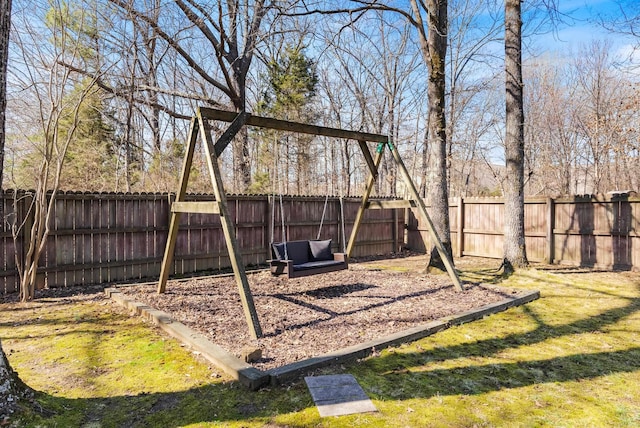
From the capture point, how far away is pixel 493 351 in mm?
3791

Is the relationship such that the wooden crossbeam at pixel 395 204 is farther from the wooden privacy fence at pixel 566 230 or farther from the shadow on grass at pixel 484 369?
the wooden privacy fence at pixel 566 230

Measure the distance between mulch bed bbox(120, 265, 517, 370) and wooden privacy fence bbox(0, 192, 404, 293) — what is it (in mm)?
1201

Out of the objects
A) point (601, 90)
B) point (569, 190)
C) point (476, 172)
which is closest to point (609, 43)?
point (601, 90)

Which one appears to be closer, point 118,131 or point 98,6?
point 98,6

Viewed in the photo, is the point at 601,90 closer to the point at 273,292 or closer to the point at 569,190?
the point at 569,190

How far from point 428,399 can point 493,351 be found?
4.52 feet

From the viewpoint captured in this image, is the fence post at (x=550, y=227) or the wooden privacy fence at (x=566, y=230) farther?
the fence post at (x=550, y=227)

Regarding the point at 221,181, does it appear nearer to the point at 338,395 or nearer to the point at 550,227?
the point at 338,395

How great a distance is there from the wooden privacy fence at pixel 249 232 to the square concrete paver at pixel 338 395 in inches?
191

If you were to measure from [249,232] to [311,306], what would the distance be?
4.17 metres

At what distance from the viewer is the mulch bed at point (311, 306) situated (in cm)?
383

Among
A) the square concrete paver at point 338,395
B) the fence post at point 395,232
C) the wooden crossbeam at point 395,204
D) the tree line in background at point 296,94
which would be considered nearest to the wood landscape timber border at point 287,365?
the square concrete paver at point 338,395

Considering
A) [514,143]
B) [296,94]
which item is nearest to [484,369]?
[514,143]

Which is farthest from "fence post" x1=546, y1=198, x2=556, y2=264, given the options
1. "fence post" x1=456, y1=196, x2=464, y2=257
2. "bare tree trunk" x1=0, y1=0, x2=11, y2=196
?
"bare tree trunk" x1=0, y1=0, x2=11, y2=196
